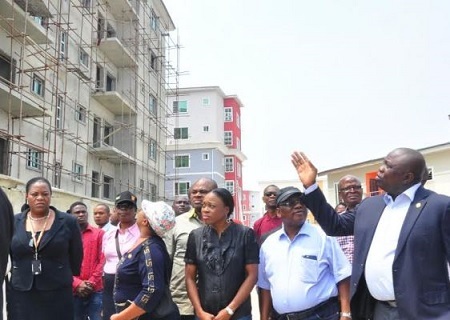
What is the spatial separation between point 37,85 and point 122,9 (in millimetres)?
9257

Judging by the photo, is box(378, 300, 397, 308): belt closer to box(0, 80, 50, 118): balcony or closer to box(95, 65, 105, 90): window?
box(0, 80, 50, 118): balcony

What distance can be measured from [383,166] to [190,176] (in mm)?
41152

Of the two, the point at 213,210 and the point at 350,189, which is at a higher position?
the point at 350,189

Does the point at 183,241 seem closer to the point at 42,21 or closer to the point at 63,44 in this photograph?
the point at 42,21

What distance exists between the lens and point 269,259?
3740 millimetres

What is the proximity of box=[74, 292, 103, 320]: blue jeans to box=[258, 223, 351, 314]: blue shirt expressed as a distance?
2689 mm

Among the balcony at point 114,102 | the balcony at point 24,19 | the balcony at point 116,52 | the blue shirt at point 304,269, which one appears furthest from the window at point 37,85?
the blue shirt at point 304,269

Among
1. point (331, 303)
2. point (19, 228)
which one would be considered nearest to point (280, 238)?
point (331, 303)

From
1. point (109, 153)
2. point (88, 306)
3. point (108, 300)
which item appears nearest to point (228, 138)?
point (109, 153)

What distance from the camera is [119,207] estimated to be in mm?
5039

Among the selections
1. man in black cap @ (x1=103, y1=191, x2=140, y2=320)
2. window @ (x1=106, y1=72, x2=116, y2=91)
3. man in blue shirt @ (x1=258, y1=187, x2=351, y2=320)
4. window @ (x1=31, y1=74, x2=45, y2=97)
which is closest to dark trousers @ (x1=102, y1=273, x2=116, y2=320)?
man in black cap @ (x1=103, y1=191, x2=140, y2=320)

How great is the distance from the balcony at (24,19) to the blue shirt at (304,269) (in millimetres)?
13446

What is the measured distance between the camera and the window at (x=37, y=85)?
16891 millimetres

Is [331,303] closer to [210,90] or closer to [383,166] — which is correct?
[383,166]
